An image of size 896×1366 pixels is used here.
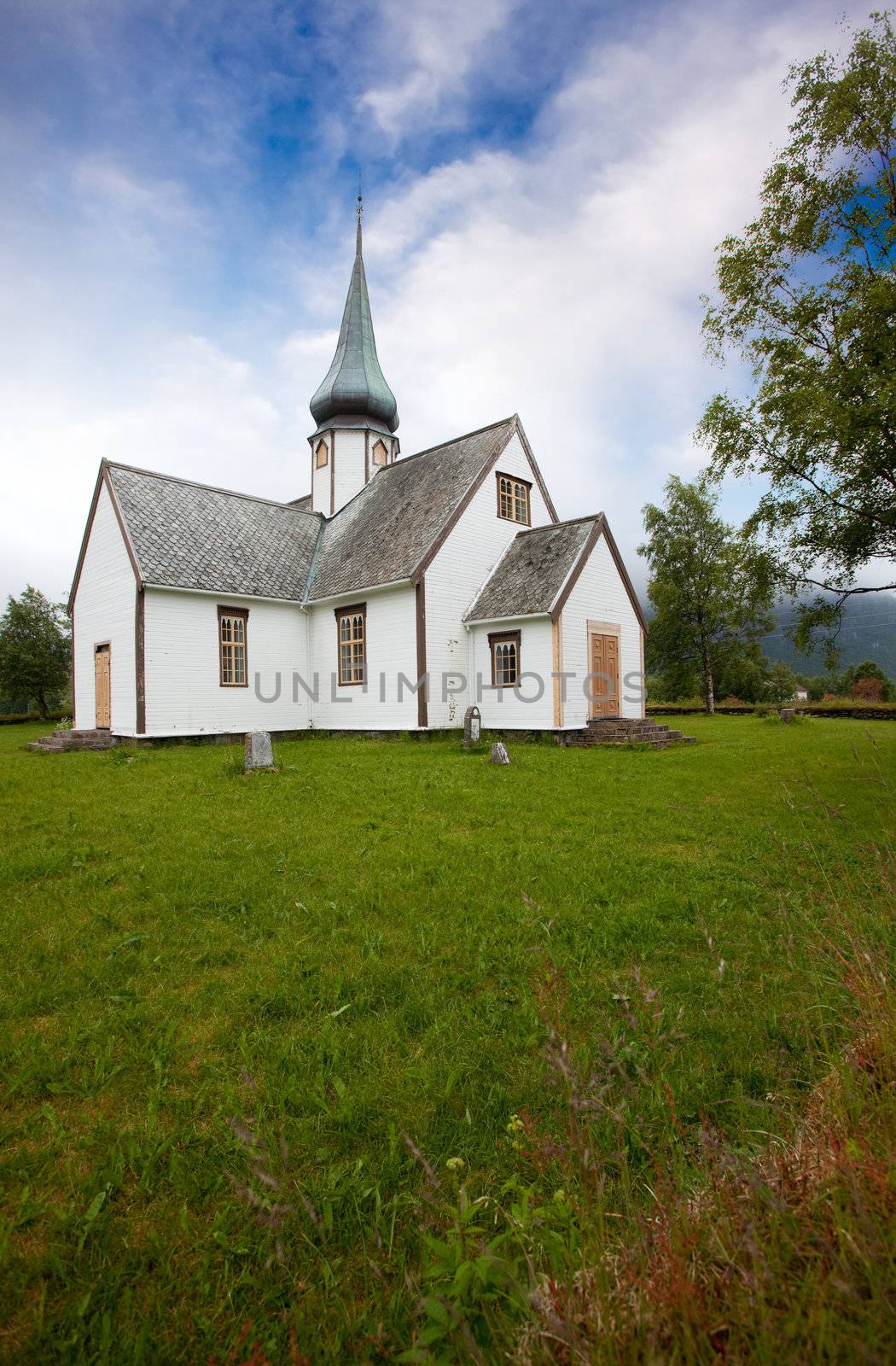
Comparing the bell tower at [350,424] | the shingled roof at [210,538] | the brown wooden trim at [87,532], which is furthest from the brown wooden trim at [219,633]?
the bell tower at [350,424]

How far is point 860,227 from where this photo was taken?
34.3 ft

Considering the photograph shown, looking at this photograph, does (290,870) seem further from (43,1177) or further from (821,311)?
(821,311)

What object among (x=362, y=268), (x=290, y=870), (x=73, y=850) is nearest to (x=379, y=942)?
(x=290, y=870)

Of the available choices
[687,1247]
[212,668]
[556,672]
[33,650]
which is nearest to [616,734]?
[556,672]

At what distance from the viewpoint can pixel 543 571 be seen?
57.5 ft

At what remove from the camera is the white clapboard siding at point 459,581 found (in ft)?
56.6

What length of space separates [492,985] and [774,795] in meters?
7.13

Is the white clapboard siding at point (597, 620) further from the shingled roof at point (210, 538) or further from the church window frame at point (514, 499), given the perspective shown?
the shingled roof at point (210, 538)

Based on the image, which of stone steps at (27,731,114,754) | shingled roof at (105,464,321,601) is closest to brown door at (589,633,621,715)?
shingled roof at (105,464,321,601)

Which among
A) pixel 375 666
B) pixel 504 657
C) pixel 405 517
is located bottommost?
pixel 375 666

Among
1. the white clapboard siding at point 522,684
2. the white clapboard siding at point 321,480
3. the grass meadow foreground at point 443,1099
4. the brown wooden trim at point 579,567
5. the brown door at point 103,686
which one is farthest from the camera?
the white clapboard siding at point 321,480

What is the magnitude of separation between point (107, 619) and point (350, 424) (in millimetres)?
11911

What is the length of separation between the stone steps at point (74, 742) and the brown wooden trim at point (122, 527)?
13.9 feet

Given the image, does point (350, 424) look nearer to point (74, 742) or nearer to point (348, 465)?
point (348, 465)
